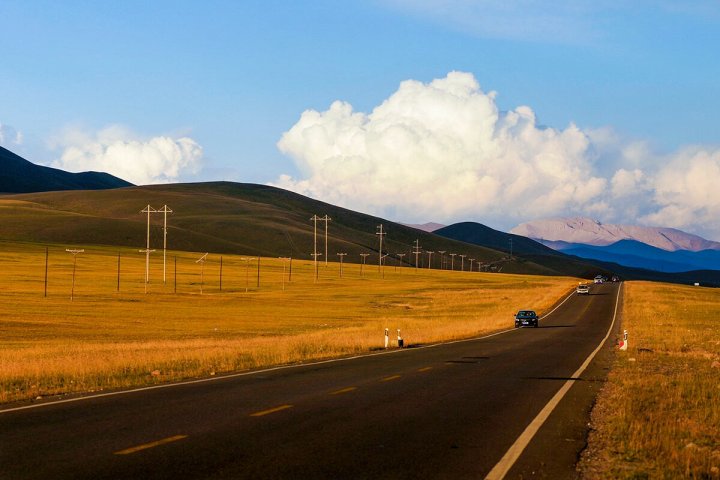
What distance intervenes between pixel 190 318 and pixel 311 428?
59.1 meters

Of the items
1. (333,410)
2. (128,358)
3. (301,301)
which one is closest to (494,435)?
(333,410)

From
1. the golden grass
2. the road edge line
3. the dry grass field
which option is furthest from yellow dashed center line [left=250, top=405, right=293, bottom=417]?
the dry grass field

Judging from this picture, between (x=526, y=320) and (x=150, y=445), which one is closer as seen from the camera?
(x=150, y=445)

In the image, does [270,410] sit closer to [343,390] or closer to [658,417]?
[343,390]

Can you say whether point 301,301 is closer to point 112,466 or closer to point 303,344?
point 303,344

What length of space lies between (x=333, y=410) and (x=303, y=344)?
19971mm

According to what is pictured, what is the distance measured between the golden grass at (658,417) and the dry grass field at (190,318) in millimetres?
11178

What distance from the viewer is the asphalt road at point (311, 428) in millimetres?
10688

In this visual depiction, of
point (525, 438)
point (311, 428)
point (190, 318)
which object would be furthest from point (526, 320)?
point (311, 428)

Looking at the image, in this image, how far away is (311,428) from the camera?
1366 centimetres

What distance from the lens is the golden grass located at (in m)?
11.2

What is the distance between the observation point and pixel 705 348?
35.1m

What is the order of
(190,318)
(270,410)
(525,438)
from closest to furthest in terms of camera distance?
1. (525,438)
2. (270,410)
3. (190,318)

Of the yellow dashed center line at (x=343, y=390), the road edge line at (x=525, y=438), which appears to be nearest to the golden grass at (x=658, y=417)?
the road edge line at (x=525, y=438)
